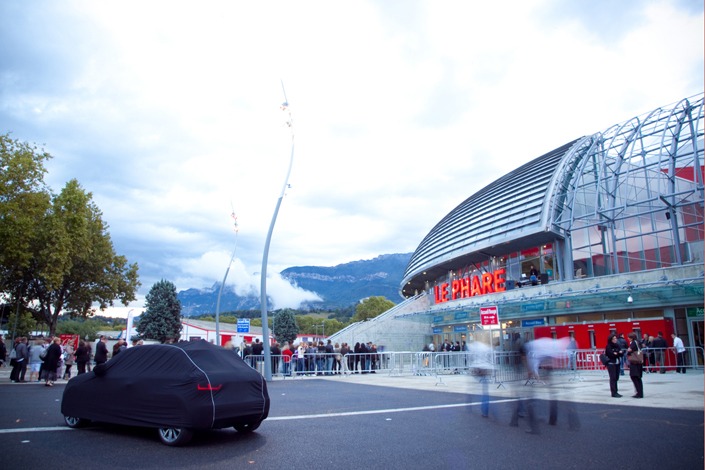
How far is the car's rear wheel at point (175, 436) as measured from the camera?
7.22 m

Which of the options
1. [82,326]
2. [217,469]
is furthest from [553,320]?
[82,326]

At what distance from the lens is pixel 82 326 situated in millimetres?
112938

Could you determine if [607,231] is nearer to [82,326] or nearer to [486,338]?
[486,338]

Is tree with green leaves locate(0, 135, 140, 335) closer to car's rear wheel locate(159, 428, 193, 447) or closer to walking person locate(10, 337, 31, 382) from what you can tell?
walking person locate(10, 337, 31, 382)

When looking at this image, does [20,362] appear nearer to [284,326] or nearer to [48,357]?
[48,357]

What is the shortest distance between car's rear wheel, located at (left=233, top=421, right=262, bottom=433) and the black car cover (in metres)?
0.13

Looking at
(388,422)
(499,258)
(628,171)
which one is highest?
(628,171)

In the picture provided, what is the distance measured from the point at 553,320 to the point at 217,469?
96.6ft

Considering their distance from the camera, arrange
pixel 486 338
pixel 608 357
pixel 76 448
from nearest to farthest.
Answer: pixel 76 448
pixel 608 357
pixel 486 338

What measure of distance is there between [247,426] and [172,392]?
1.59 m

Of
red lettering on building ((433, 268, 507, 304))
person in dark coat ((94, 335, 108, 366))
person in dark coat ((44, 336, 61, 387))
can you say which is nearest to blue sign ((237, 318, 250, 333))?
person in dark coat ((94, 335, 108, 366))

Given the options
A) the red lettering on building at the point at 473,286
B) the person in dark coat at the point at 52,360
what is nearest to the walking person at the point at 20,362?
the person in dark coat at the point at 52,360

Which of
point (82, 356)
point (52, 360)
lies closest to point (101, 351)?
point (82, 356)

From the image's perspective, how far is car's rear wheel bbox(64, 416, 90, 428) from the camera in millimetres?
8484
